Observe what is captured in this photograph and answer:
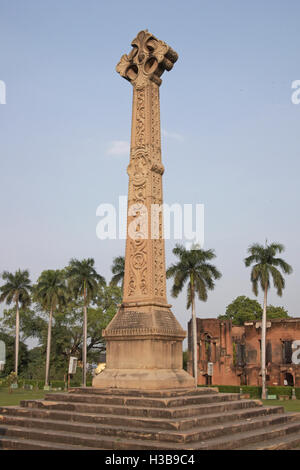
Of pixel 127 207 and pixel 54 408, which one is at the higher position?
pixel 127 207

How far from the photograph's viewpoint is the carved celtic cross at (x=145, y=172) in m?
12.0

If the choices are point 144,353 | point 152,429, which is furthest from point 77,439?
point 144,353

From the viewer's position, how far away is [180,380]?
36.7ft

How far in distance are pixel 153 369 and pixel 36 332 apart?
5102 cm

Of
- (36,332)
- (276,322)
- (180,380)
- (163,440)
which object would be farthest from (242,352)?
(163,440)

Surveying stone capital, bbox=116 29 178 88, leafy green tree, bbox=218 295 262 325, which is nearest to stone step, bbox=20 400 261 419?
Result: stone capital, bbox=116 29 178 88

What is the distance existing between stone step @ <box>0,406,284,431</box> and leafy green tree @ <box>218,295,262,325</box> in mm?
57954

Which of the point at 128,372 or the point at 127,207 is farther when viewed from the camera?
the point at 127,207

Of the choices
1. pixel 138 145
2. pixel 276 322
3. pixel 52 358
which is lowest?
pixel 52 358

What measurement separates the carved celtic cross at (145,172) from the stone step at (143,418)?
328cm

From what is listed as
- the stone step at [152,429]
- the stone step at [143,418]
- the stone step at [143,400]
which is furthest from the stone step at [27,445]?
the stone step at [143,400]

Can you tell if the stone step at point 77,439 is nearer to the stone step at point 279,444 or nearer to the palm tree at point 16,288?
the stone step at point 279,444
